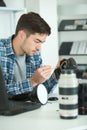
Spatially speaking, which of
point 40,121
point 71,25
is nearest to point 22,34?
point 40,121

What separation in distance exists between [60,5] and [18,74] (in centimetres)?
161

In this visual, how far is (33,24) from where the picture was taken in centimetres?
213

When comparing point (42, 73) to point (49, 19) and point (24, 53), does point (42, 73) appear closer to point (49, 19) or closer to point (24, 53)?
point (24, 53)

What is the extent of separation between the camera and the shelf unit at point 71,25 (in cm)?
357

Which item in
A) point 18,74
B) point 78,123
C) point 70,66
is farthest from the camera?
point 18,74

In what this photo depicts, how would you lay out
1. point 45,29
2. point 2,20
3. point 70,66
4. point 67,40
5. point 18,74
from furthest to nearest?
point 67,40, point 2,20, point 18,74, point 45,29, point 70,66

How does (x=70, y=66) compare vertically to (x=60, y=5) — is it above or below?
below

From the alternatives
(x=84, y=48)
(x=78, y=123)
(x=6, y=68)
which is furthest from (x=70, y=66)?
(x=84, y=48)

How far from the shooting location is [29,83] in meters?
1.96

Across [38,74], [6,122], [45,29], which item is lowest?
[6,122]

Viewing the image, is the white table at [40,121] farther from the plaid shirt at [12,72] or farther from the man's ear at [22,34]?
the man's ear at [22,34]

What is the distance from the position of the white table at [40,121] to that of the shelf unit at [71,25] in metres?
2.00

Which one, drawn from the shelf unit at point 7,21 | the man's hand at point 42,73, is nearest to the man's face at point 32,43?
the man's hand at point 42,73

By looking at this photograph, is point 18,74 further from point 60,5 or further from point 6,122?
point 60,5
